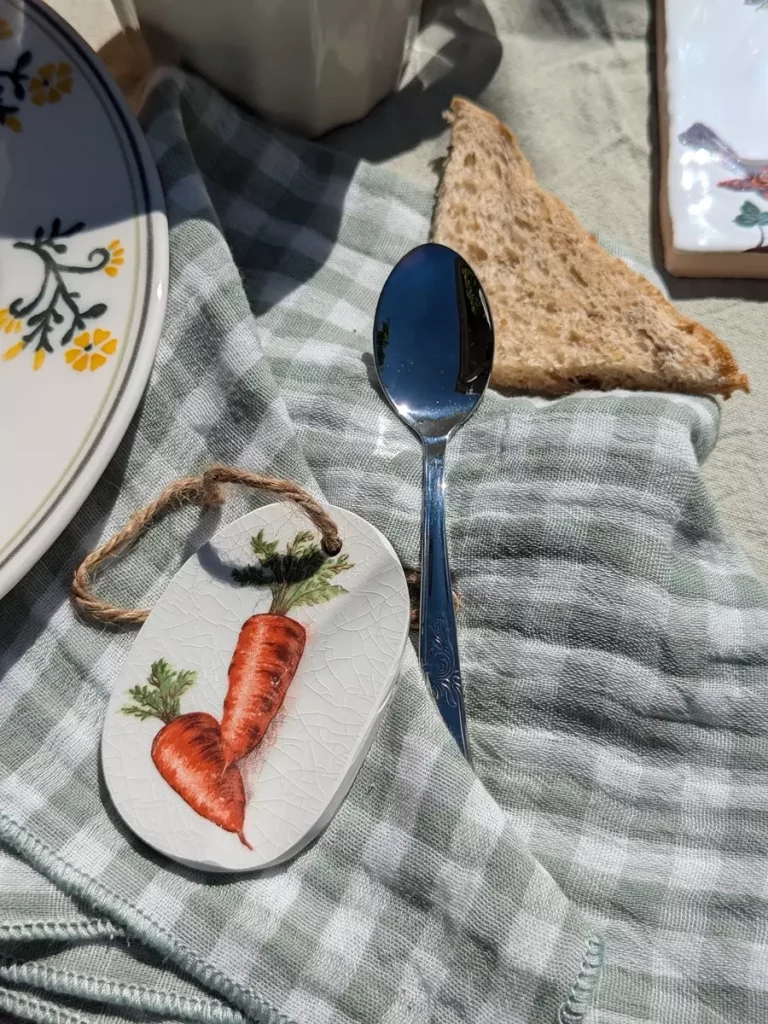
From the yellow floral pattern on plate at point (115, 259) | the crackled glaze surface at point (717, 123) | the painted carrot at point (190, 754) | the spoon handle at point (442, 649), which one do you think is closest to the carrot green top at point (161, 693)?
the painted carrot at point (190, 754)

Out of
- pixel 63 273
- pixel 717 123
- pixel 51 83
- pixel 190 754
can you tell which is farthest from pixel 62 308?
pixel 717 123

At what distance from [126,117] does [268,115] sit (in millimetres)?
164

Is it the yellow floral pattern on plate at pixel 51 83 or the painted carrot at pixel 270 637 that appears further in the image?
the yellow floral pattern on plate at pixel 51 83

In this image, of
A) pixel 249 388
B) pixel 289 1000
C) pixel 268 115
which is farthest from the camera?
pixel 268 115

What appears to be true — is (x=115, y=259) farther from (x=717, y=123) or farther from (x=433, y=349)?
(x=717, y=123)

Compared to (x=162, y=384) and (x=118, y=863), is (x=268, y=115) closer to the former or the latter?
(x=162, y=384)

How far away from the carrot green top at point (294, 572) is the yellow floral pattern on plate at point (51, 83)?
35cm

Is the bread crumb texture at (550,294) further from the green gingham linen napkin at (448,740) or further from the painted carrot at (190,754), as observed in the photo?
the painted carrot at (190,754)

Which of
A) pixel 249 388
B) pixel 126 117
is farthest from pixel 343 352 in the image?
pixel 126 117

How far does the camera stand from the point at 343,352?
605mm

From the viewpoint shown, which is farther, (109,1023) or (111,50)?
(111,50)

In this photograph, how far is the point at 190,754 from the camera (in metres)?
0.45

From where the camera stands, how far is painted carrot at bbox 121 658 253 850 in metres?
0.44

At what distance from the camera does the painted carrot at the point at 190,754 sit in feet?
1.44
